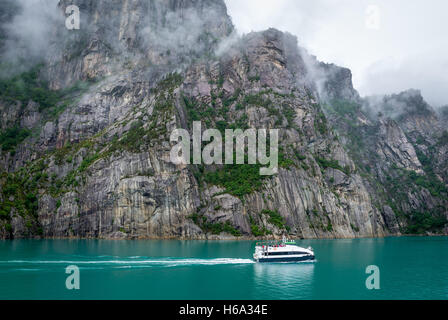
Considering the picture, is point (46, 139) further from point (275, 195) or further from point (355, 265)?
point (355, 265)

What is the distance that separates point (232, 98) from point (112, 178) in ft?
241

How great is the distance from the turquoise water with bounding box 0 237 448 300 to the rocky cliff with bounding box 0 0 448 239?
179 ft

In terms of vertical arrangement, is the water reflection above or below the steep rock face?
below

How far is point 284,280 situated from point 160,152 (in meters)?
94.6

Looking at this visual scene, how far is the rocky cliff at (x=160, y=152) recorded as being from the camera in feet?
440

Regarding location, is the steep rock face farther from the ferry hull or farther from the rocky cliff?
the ferry hull

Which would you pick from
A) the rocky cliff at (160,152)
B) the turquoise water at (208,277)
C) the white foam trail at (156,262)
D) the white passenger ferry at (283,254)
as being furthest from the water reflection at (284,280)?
the rocky cliff at (160,152)

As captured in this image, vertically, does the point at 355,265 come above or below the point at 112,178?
below

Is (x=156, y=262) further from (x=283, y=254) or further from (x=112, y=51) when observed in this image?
(x=112, y=51)

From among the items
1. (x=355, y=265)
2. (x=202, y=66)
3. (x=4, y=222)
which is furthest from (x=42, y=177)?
(x=355, y=265)

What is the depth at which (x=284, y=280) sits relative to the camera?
5612 centimetres

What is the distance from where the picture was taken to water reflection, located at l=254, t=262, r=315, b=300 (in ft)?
155

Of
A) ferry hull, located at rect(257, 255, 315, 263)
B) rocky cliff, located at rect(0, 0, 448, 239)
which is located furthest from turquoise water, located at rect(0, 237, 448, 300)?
rocky cliff, located at rect(0, 0, 448, 239)
